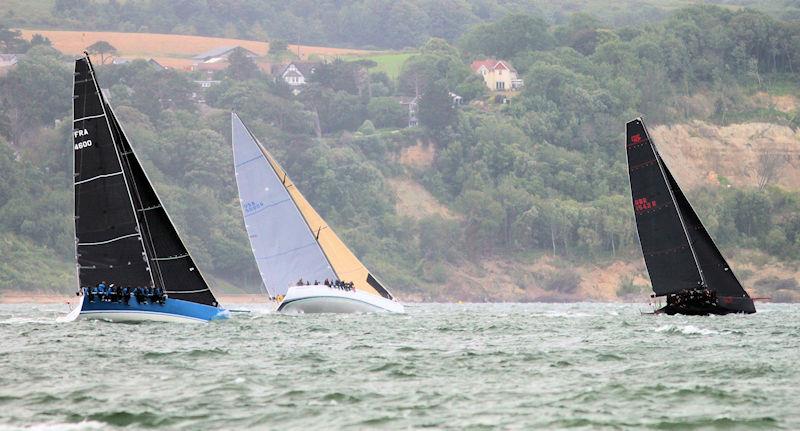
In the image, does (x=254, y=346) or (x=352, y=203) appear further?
(x=352, y=203)

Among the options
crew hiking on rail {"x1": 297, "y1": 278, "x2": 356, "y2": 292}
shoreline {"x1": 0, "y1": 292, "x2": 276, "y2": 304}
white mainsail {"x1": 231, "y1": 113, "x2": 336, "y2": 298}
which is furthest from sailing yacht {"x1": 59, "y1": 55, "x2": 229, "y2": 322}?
shoreline {"x1": 0, "y1": 292, "x2": 276, "y2": 304}

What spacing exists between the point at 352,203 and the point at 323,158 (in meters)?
6.49

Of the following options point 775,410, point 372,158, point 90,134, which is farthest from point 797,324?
point 372,158

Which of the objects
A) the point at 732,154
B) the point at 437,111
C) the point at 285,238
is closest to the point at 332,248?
the point at 285,238

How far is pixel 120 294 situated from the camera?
51.1 m

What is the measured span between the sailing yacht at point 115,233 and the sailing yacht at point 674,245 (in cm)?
1842

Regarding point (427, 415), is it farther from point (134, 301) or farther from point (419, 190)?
point (419, 190)

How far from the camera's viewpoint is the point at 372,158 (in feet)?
602

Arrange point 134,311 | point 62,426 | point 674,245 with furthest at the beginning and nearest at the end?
1. point 674,245
2. point 134,311
3. point 62,426

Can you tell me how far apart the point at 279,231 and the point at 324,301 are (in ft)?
14.9

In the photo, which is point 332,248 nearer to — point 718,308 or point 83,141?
point 718,308

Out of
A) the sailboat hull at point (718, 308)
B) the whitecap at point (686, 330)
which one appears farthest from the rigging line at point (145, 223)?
the sailboat hull at point (718, 308)

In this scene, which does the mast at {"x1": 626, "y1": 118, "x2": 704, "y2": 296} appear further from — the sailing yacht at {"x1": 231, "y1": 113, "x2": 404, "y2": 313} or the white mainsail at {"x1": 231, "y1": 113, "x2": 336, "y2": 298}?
the white mainsail at {"x1": 231, "y1": 113, "x2": 336, "y2": 298}

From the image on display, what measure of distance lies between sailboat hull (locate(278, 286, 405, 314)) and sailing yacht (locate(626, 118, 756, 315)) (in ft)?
42.2
